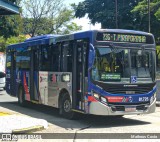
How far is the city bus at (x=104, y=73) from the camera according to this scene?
11578 millimetres

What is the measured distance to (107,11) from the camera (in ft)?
181

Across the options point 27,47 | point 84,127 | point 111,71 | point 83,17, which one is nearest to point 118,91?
point 111,71

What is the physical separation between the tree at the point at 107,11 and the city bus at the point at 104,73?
127 ft

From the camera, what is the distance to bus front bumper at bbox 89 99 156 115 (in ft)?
37.7

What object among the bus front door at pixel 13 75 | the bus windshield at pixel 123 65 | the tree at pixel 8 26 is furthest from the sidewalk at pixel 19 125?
the tree at pixel 8 26

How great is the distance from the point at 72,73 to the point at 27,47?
4.96 metres

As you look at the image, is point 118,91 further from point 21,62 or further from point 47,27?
point 47,27

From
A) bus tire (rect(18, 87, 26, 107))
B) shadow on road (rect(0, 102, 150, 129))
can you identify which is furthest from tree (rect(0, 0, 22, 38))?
shadow on road (rect(0, 102, 150, 129))

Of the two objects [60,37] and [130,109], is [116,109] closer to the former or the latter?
[130,109]

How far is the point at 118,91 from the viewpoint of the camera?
11734 millimetres

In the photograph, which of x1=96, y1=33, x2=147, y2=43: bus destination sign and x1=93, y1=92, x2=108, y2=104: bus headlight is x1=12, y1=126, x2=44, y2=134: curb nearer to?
x1=93, y1=92, x2=108, y2=104: bus headlight

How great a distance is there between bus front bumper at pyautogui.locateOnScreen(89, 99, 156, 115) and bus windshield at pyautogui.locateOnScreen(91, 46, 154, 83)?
0.77 meters

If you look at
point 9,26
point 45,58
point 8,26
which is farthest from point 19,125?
point 9,26

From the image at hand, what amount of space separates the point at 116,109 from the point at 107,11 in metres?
44.5
